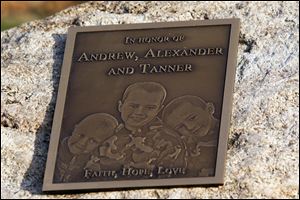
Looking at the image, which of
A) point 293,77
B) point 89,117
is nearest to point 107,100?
point 89,117

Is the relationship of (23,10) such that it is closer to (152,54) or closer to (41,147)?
(152,54)

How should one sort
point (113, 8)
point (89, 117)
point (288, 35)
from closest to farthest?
point (89, 117) < point (288, 35) < point (113, 8)

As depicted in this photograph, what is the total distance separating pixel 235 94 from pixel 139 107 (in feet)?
2.09

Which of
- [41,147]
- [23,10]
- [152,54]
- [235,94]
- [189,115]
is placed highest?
[23,10]

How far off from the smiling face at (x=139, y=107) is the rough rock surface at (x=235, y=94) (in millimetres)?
496

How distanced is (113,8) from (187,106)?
4.99ft

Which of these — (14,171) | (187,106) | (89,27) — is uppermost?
(89,27)

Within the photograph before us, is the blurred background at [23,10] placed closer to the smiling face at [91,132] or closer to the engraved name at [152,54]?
A: the engraved name at [152,54]

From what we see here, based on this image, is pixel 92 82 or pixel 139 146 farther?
pixel 92 82

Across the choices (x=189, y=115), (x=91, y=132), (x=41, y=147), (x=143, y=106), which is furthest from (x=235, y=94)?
(x=41, y=147)

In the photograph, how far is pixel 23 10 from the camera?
1134 cm

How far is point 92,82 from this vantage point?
24.0ft

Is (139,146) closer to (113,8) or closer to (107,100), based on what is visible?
(107,100)

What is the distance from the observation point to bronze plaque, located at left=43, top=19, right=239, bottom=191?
669 centimetres
